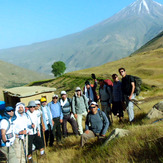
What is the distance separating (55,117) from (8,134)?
9.79 ft

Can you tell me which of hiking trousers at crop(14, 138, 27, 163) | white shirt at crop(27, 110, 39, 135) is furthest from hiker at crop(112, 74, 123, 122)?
hiking trousers at crop(14, 138, 27, 163)

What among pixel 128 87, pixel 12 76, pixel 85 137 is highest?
pixel 12 76

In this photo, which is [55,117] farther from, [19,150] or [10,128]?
[10,128]

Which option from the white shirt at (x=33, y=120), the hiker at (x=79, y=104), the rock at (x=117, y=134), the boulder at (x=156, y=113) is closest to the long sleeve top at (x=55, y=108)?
the hiker at (x=79, y=104)

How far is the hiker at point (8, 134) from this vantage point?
5.64 meters

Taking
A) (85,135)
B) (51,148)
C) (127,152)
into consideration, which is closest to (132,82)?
(85,135)

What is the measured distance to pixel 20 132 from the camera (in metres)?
6.33

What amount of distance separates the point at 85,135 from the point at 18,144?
1.87 m

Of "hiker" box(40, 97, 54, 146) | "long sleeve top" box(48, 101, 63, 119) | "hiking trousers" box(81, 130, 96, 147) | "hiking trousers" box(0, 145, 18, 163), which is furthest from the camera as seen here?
"long sleeve top" box(48, 101, 63, 119)

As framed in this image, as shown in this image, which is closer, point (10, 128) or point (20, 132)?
point (10, 128)

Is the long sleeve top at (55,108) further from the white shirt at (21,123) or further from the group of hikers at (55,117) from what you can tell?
the white shirt at (21,123)

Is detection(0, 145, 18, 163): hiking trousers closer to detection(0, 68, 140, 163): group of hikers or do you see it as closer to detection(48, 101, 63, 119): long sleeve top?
detection(0, 68, 140, 163): group of hikers

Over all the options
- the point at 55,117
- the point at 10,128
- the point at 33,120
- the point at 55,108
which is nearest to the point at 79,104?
the point at 55,108

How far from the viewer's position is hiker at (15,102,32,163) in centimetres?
615
